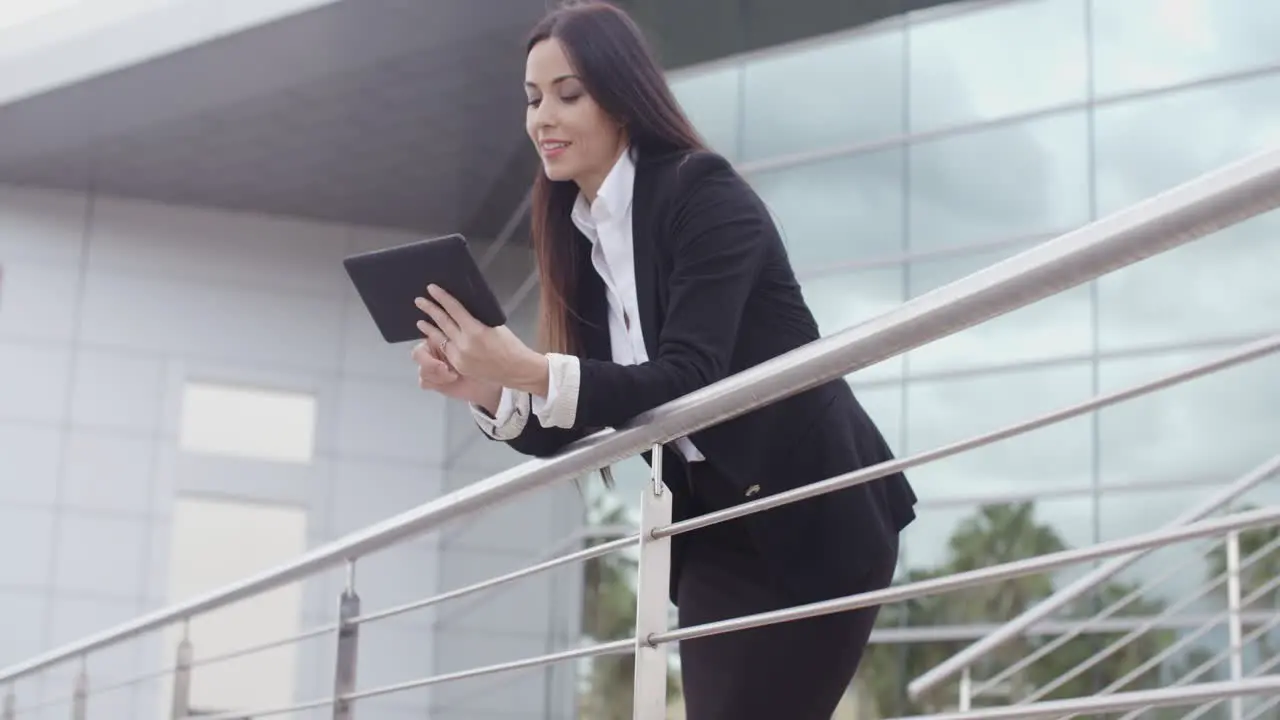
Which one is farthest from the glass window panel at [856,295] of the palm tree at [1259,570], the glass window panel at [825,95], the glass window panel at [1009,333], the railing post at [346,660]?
the railing post at [346,660]

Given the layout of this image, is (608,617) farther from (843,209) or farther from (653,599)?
(653,599)

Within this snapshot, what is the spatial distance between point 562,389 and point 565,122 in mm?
419

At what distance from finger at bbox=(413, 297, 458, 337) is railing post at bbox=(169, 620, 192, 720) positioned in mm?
2199

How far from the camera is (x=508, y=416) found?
242cm

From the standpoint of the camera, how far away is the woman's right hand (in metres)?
2.34

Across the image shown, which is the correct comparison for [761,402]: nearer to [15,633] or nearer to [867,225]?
[867,225]

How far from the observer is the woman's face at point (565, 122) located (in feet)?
7.95

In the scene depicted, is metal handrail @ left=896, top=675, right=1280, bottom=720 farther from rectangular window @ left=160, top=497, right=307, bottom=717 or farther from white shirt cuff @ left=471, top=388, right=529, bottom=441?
rectangular window @ left=160, top=497, right=307, bottom=717

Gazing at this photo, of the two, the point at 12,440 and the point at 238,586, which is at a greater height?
the point at 12,440

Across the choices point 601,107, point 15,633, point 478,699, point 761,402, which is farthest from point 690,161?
point 15,633

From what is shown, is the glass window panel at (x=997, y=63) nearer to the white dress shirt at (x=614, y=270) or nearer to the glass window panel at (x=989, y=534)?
the glass window panel at (x=989, y=534)

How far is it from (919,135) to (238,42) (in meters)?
5.54

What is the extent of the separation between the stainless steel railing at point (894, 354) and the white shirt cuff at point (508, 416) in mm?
91

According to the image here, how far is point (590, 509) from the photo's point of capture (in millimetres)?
14008
